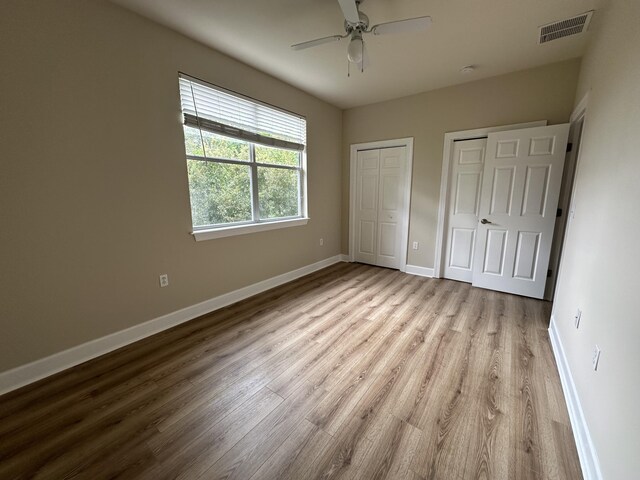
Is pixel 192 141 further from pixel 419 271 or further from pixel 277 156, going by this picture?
pixel 419 271

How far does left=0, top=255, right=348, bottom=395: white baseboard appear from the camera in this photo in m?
1.74

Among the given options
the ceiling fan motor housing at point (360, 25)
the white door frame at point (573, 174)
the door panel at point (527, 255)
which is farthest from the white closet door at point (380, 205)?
the ceiling fan motor housing at point (360, 25)

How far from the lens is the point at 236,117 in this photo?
282cm

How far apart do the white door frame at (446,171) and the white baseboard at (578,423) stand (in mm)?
1849

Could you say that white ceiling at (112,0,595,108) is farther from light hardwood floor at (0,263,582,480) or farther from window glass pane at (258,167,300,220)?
light hardwood floor at (0,263,582,480)

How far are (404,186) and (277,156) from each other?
6.56 feet

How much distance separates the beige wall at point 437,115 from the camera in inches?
113

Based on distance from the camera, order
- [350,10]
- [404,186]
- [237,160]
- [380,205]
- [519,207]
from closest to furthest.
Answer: [350,10] → [237,160] → [519,207] → [404,186] → [380,205]

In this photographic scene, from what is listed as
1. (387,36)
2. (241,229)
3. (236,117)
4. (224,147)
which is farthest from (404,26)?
(241,229)

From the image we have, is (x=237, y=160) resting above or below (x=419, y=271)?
above

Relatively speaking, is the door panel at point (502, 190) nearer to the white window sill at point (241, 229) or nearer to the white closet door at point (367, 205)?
the white closet door at point (367, 205)

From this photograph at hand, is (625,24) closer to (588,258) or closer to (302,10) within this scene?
(588,258)

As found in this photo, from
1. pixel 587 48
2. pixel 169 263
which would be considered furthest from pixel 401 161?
pixel 169 263

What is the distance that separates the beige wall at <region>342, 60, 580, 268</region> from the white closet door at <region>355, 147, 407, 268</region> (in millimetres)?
222
